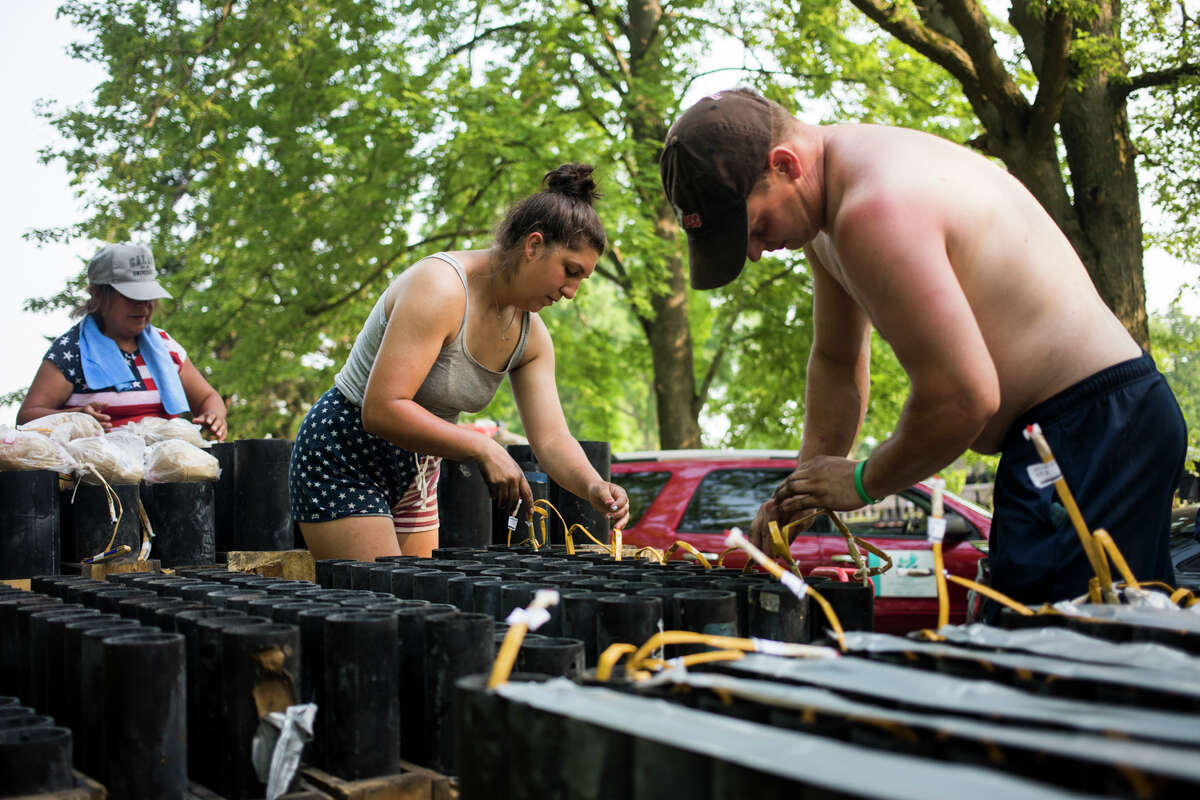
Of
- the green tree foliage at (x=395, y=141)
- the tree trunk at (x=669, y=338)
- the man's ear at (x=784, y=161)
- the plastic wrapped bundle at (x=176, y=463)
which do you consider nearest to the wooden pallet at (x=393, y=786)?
the man's ear at (x=784, y=161)

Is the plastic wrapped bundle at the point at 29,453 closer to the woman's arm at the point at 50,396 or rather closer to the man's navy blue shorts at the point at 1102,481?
the woman's arm at the point at 50,396

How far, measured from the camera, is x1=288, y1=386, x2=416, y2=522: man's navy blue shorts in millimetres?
3066

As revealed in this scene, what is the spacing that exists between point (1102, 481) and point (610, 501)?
1468 millimetres

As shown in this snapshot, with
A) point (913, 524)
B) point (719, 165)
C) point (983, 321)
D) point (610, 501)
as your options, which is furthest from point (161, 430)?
point (913, 524)

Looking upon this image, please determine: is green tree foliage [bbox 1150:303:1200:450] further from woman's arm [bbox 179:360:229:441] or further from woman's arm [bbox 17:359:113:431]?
woman's arm [bbox 17:359:113:431]

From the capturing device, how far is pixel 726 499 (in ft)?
24.8

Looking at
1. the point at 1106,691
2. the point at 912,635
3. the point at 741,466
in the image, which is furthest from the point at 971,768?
the point at 741,466

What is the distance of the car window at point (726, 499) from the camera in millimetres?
7477

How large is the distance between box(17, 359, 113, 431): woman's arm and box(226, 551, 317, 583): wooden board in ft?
2.67

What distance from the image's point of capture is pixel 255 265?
12.6 m

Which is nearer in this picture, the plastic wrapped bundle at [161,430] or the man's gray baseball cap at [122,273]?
the plastic wrapped bundle at [161,430]

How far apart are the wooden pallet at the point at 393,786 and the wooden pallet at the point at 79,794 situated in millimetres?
262

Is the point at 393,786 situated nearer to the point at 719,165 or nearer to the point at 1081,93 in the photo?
the point at 719,165

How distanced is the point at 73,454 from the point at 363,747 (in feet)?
8.31
